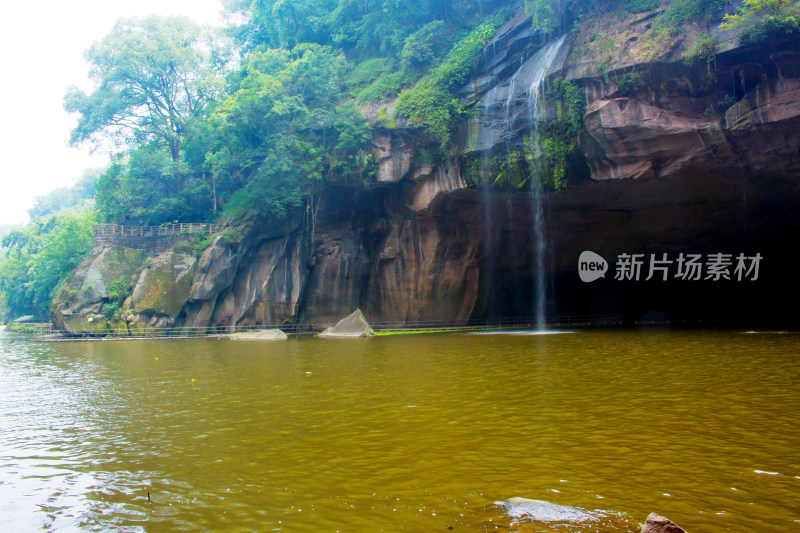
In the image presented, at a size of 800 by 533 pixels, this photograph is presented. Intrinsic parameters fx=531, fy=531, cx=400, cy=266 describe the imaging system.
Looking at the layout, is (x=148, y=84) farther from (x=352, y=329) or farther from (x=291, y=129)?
(x=352, y=329)

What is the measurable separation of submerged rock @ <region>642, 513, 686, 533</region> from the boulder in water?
18.5 metres

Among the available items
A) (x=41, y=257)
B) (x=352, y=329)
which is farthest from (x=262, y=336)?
(x=41, y=257)

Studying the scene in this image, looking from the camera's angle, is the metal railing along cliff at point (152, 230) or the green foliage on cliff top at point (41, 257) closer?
the metal railing along cliff at point (152, 230)

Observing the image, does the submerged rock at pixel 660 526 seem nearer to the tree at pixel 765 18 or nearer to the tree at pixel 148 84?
the tree at pixel 765 18

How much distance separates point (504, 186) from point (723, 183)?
24.8 ft

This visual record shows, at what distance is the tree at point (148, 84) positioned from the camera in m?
30.3

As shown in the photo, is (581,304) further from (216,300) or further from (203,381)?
(203,381)

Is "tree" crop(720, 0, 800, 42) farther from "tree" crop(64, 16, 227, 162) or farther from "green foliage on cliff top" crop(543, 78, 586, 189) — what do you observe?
"tree" crop(64, 16, 227, 162)

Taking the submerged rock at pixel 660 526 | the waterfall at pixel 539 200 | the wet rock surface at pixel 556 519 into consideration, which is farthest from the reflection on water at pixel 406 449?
the waterfall at pixel 539 200

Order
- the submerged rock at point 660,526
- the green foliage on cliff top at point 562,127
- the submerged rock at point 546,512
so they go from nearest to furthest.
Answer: the submerged rock at point 660,526, the submerged rock at point 546,512, the green foliage on cliff top at point 562,127

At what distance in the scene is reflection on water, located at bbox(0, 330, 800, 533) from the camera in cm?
334

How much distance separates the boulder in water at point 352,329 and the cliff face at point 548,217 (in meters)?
2.88

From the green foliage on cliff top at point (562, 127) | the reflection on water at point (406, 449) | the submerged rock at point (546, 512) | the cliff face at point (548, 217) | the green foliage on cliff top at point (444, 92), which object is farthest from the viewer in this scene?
the green foliage on cliff top at point (444, 92)

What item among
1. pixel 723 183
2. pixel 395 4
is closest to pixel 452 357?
pixel 723 183
